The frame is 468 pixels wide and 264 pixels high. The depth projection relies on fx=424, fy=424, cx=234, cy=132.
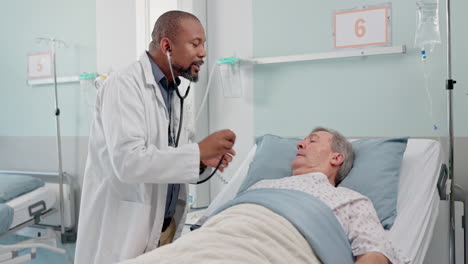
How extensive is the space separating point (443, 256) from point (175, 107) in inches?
46.5

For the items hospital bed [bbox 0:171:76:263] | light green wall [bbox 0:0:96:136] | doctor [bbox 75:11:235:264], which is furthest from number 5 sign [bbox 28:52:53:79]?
doctor [bbox 75:11:235:264]

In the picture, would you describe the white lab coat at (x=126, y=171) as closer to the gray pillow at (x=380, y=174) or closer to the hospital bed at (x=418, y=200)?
the hospital bed at (x=418, y=200)

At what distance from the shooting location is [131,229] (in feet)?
4.55

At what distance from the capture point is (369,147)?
1724 millimetres

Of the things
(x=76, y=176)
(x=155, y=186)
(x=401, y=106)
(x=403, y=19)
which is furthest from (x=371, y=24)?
(x=76, y=176)

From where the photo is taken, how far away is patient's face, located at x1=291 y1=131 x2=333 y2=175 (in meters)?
1.61

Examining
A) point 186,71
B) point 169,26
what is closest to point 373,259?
point 186,71

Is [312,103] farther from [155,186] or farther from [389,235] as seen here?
[155,186]

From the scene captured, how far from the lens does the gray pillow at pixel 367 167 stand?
1.53 metres

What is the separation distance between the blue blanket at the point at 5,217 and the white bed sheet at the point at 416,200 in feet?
4.34

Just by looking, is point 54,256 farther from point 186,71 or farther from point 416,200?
point 416,200

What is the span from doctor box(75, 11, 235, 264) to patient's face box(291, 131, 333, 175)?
1.11 feet

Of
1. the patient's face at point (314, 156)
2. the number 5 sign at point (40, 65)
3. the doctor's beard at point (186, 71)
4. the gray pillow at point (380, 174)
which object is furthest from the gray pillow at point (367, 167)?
the number 5 sign at point (40, 65)

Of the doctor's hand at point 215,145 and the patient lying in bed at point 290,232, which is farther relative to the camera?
the doctor's hand at point 215,145
